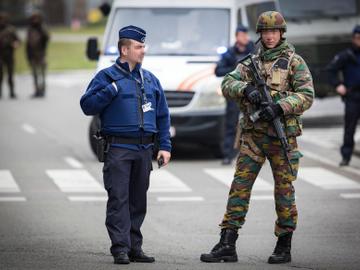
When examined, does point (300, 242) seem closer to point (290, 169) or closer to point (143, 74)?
point (290, 169)

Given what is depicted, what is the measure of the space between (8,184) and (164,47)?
381 cm

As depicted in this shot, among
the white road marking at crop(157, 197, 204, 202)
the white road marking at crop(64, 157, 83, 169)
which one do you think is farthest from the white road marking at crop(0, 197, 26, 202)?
the white road marking at crop(64, 157, 83, 169)

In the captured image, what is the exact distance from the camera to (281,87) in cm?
938

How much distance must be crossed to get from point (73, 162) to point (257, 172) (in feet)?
26.5

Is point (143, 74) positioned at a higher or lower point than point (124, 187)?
higher

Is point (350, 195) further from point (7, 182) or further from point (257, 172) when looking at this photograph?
point (257, 172)

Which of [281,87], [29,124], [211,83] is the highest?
[281,87]

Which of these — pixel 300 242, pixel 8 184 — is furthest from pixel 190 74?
pixel 300 242

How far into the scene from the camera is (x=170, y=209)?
1287cm

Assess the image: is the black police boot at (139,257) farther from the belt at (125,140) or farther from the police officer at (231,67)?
the police officer at (231,67)

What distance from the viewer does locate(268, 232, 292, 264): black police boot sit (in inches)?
374

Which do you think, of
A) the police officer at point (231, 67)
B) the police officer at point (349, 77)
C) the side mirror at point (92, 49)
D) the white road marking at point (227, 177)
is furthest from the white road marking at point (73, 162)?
the police officer at point (349, 77)

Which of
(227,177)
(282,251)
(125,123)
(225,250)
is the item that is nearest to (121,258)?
(225,250)

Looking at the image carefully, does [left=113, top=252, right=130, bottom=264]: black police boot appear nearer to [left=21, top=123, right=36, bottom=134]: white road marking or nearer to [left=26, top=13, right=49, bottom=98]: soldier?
[left=21, top=123, right=36, bottom=134]: white road marking
